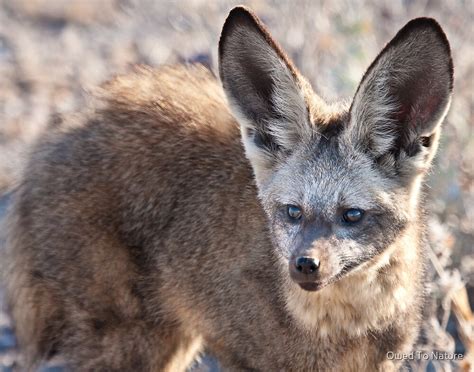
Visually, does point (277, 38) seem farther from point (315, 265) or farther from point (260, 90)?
point (315, 265)

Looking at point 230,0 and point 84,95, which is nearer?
point 84,95

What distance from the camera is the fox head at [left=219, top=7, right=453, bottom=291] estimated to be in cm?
517

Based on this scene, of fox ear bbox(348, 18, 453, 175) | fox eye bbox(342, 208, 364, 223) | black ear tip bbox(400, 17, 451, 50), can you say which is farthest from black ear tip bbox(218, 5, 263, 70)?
fox eye bbox(342, 208, 364, 223)

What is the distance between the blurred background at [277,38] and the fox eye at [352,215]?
1.64 meters

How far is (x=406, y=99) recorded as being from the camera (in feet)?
17.8

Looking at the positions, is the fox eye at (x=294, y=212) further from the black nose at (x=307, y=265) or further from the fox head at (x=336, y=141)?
the black nose at (x=307, y=265)

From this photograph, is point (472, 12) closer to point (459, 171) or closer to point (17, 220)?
point (459, 171)

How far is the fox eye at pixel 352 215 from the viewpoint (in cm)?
529

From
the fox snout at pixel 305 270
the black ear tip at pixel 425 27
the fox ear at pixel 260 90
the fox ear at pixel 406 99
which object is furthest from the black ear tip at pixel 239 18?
the fox snout at pixel 305 270

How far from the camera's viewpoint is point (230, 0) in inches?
409

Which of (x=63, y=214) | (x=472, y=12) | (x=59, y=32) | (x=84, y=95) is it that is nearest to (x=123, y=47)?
(x=59, y=32)

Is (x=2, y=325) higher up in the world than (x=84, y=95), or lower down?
lower down

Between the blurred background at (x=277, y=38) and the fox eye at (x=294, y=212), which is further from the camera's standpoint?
the blurred background at (x=277, y=38)

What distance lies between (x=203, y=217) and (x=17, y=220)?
1.17 meters
